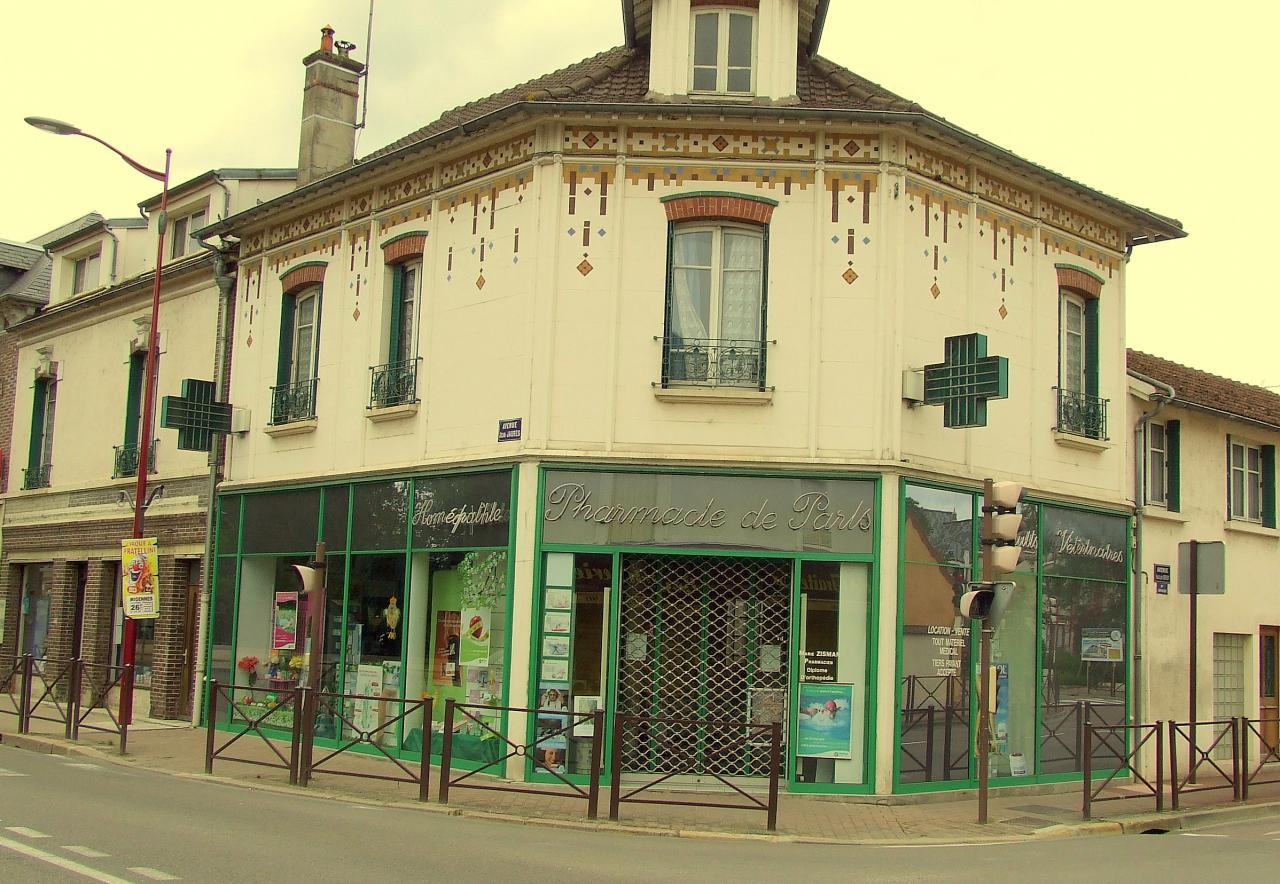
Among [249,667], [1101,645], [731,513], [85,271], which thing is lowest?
[249,667]

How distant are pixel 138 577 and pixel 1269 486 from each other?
16.4 meters

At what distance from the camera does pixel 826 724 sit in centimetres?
1384

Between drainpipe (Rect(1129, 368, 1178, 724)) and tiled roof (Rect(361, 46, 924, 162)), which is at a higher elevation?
tiled roof (Rect(361, 46, 924, 162))

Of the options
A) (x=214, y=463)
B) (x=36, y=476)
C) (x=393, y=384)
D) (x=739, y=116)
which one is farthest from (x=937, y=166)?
(x=36, y=476)

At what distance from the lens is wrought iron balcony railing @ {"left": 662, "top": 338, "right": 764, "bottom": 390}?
14297 mm

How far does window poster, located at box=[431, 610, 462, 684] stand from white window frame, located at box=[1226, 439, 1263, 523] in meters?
11.8

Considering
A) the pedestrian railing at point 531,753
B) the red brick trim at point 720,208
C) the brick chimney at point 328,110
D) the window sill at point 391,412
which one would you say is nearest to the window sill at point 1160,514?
the red brick trim at point 720,208

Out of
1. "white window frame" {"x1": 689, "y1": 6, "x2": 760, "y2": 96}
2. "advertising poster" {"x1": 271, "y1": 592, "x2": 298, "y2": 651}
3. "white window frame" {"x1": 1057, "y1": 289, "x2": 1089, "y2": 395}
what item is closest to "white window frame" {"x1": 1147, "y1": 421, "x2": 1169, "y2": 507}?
"white window frame" {"x1": 1057, "y1": 289, "x2": 1089, "y2": 395}

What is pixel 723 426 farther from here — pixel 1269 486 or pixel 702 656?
pixel 1269 486

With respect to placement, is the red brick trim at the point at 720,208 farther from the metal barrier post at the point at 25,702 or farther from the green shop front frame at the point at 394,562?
the metal barrier post at the point at 25,702

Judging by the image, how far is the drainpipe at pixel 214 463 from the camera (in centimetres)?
1903

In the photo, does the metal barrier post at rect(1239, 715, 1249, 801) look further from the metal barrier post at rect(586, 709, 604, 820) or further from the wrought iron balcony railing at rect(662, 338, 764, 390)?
the metal barrier post at rect(586, 709, 604, 820)

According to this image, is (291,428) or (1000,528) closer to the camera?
(1000,528)

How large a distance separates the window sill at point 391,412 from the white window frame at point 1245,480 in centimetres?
→ 1205
